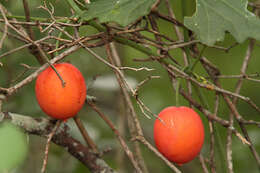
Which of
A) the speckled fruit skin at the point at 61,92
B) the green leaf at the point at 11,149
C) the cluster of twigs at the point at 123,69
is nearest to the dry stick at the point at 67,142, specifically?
the cluster of twigs at the point at 123,69

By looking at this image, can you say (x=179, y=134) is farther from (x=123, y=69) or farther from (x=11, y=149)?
(x=11, y=149)

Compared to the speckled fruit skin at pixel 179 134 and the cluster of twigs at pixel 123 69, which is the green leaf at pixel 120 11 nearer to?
the cluster of twigs at pixel 123 69

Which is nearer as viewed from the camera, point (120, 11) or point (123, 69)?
point (120, 11)

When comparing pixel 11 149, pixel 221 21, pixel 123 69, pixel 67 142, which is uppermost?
pixel 11 149

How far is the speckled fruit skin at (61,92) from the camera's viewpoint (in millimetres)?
1114

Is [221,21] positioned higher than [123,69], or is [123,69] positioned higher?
[221,21]

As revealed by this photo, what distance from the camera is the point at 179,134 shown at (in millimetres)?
1143

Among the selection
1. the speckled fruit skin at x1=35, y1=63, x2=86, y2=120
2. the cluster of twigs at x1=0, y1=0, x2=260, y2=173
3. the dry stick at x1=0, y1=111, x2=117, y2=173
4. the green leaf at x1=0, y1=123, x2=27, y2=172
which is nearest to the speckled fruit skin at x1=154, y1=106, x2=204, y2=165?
the cluster of twigs at x1=0, y1=0, x2=260, y2=173

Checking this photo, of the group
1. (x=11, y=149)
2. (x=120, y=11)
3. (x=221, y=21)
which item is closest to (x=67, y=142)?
(x=120, y=11)

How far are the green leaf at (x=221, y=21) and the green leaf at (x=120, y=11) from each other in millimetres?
119

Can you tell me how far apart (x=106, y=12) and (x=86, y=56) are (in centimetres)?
103

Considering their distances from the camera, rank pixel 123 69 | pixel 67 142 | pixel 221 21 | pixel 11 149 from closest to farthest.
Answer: pixel 11 149
pixel 221 21
pixel 123 69
pixel 67 142

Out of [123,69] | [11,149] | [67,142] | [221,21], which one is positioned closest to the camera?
[11,149]

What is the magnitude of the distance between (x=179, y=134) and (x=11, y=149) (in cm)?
79
